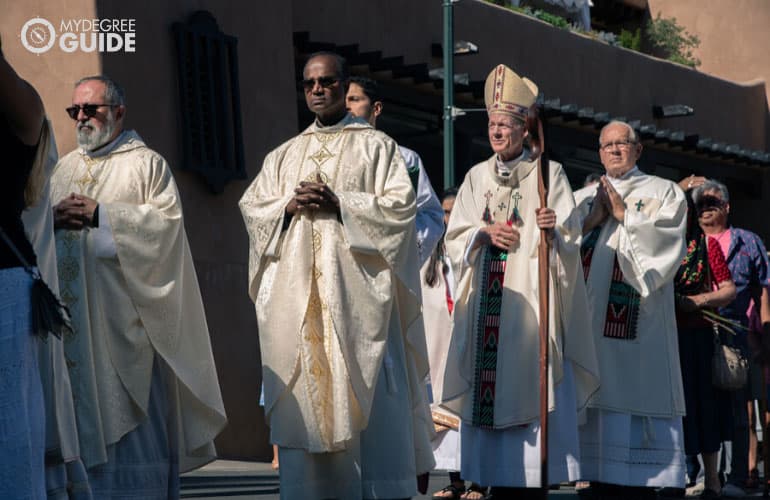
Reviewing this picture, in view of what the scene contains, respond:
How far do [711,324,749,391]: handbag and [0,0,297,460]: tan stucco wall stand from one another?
554cm

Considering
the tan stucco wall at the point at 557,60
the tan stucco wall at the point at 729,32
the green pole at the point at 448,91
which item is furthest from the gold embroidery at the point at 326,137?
the tan stucco wall at the point at 729,32

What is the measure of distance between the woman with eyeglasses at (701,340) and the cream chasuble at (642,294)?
66cm

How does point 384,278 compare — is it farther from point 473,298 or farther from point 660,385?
point 660,385

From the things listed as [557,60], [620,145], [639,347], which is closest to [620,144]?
[620,145]

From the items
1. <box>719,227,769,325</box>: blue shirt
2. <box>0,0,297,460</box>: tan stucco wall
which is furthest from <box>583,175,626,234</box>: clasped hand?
<box>0,0,297,460</box>: tan stucco wall

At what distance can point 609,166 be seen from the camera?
9750mm

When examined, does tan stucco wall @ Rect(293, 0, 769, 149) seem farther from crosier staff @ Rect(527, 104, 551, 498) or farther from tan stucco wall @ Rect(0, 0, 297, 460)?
crosier staff @ Rect(527, 104, 551, 498)

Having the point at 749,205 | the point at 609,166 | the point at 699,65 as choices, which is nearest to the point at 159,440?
the point at 609,166

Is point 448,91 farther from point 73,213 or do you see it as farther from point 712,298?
point 73,213

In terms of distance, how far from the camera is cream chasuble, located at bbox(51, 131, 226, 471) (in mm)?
7727

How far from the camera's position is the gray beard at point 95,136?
8.06 metres

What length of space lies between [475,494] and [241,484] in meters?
1.71

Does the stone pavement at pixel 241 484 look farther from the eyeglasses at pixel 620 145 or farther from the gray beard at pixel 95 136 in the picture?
the gray beard at pixel 95 136

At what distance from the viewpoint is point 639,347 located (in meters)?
9.49
